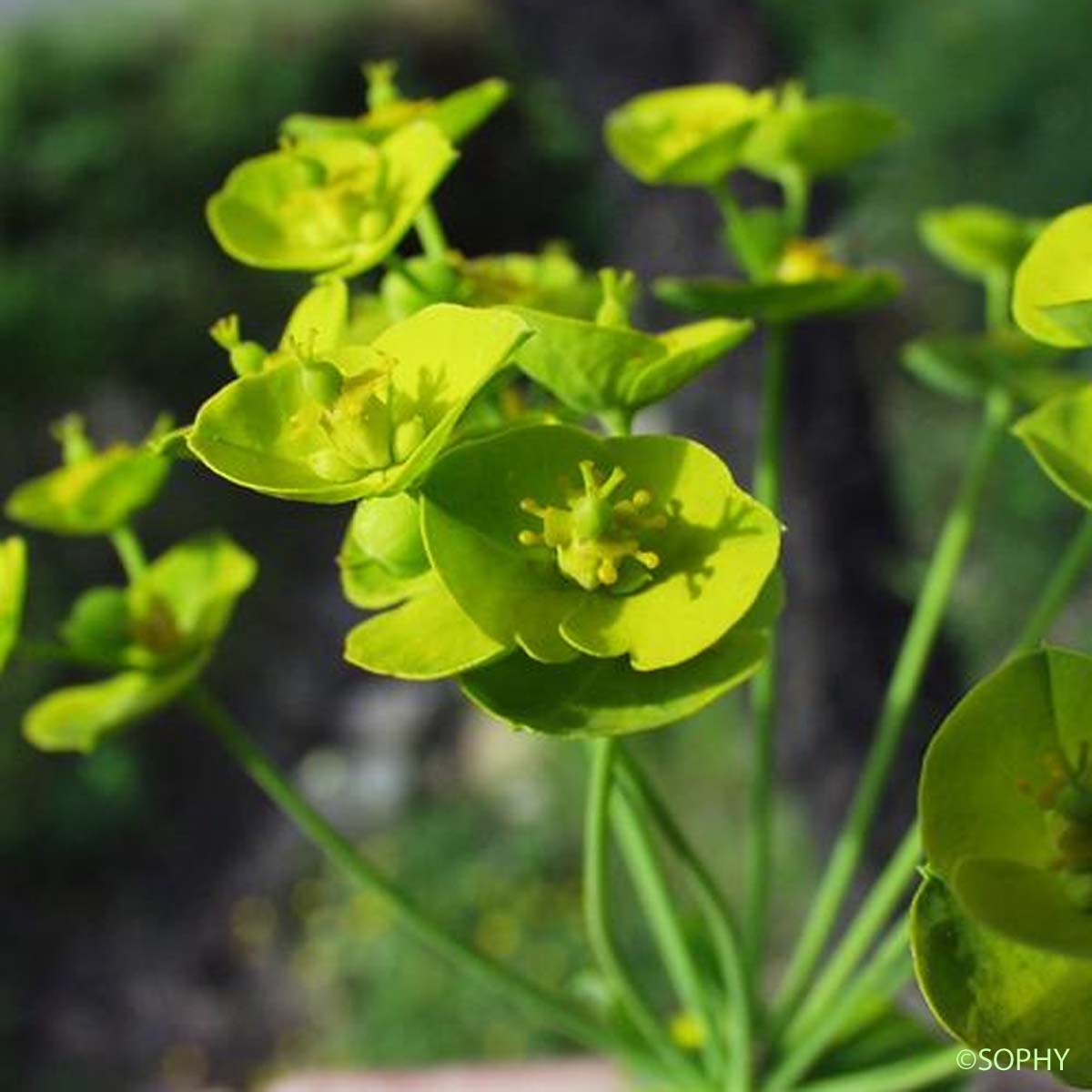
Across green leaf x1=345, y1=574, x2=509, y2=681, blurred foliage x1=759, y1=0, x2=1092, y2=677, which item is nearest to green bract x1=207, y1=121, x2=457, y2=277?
green leaf x1=345, y1=574, x2=509, y2=681

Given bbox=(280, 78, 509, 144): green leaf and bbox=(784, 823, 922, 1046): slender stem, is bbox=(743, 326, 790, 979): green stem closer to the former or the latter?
bbox=(784, 823, 922, 1046): slender stem

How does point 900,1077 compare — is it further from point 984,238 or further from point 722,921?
point 984,238

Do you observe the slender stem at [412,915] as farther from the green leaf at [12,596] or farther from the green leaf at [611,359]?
the green leaf at [611,359]

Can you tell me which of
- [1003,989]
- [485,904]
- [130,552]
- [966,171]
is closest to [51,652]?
[130,552]

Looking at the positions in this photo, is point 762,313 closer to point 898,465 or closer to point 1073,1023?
point 1073,1023

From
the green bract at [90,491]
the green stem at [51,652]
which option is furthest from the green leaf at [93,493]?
the green stem at [51,652]

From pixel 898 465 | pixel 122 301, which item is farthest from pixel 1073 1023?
pixel 122 301
